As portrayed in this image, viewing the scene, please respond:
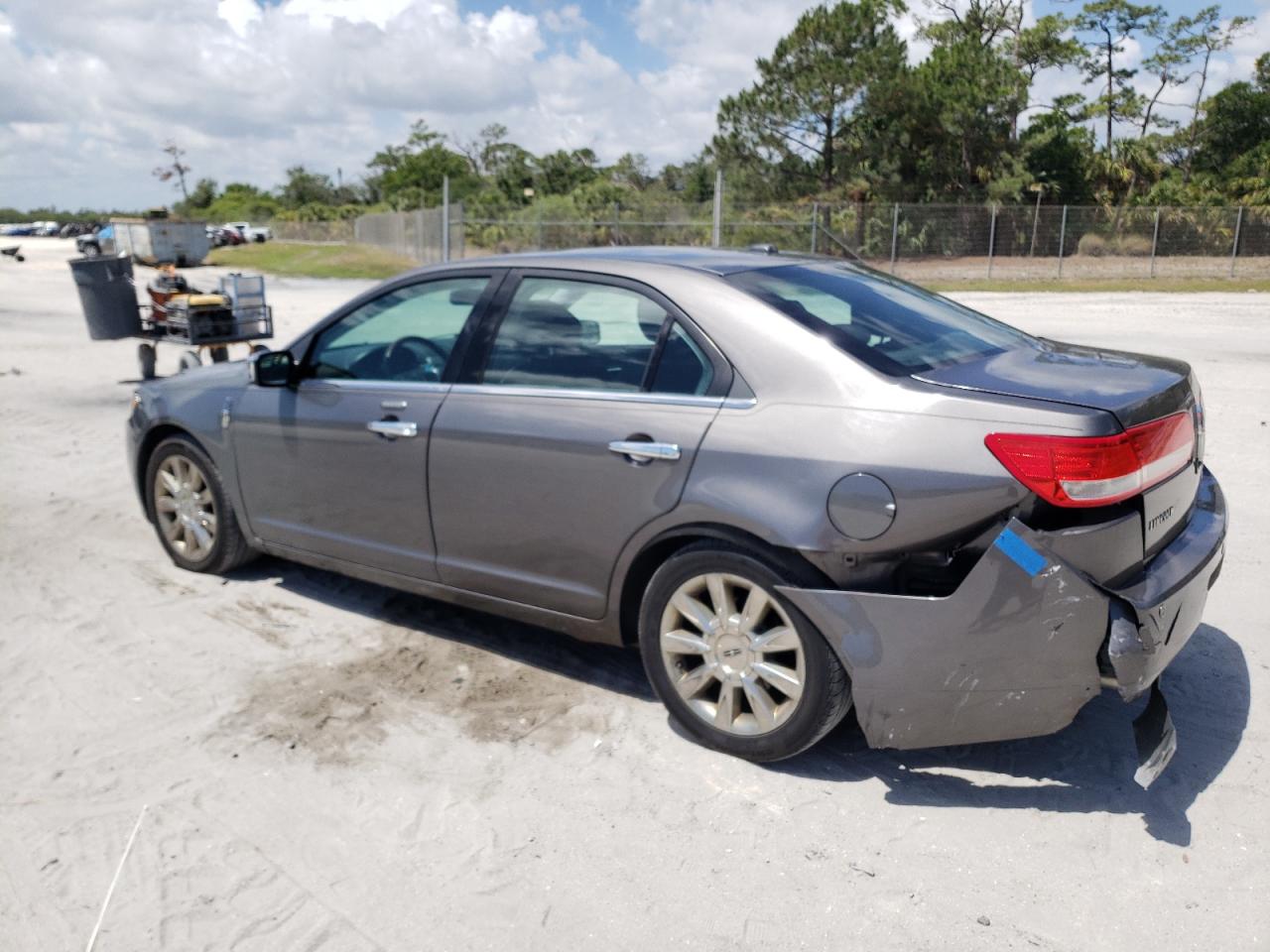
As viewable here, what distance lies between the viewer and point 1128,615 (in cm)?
306

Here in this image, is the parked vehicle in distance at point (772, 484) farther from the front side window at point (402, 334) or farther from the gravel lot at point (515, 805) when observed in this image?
the gravel lot at point (515, 805)

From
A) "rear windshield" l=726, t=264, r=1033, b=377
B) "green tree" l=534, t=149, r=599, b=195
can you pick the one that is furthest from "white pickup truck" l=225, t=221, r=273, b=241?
"rear windshield" l=726, t=264, r=1033, b=377

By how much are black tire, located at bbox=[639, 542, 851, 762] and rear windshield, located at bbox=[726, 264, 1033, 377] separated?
0.72 metres

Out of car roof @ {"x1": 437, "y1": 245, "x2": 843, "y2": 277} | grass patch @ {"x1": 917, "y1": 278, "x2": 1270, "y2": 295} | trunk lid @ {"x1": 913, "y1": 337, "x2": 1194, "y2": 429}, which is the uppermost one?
car roof @ {"x1": 437, "y1": 245, "x2": 843, "y2": 277}

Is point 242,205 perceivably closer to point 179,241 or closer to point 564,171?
point 564,171

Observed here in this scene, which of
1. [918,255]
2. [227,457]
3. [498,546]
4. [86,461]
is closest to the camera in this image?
[498,546]

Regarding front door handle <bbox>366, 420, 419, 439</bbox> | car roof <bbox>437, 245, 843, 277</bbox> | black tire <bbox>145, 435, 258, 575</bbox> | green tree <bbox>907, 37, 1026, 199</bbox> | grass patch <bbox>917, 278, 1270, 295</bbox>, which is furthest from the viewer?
green tree <bbox>907, 37, 1026, 199</bbox>

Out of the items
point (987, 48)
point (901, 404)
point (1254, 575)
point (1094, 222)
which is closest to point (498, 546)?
point (901, 404)

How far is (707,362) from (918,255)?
2937cm

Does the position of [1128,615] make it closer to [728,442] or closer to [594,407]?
[728,442]

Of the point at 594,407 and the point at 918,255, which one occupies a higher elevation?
the point at 594,407

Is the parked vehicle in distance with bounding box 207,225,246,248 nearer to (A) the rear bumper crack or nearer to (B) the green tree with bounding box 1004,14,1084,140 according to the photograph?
(B) the green tree with bounding box 1004,14,1084,140

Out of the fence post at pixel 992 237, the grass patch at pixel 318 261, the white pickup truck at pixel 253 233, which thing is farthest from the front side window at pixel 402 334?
the white pickup truck at pixel 253 233

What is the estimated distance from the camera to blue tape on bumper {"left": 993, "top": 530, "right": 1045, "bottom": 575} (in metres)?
3.00
